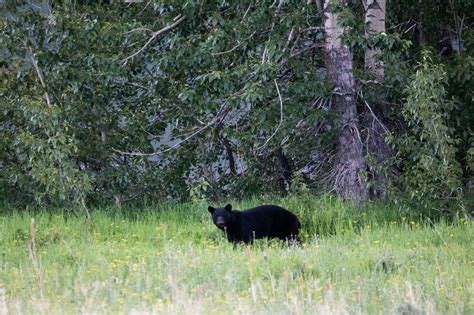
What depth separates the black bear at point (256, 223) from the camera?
485 inches

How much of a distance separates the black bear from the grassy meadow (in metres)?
0.17

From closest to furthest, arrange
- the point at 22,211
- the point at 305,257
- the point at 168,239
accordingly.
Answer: the point at 305,257
the point at 168,239
the point at 22,211

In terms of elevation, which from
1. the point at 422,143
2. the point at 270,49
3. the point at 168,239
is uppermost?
the point at 270,49

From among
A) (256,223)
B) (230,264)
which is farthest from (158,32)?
(230,264)

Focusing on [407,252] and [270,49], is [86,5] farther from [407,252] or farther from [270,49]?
[407,252]

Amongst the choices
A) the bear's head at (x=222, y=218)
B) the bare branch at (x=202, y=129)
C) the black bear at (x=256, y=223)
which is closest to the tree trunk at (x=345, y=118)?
the bare branch at (x=202, y=129)

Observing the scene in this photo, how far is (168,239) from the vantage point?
1270 centimetres

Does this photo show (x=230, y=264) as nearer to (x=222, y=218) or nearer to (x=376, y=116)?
(x=222, y=218)

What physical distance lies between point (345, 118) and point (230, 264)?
5428 millimetres

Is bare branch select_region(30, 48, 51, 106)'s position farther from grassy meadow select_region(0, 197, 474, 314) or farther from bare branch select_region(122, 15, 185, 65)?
grassy meadow select_region(0, 197, 474, 314)

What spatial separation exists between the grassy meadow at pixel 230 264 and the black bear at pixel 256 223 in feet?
0.55

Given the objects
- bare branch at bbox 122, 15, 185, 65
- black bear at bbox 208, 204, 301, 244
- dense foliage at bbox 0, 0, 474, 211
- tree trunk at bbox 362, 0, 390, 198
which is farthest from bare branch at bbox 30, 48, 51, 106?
tree trunk at bbox 362, 0, 390, 198

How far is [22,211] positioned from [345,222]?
4768mm

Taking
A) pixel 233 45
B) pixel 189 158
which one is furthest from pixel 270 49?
pixel 189 158
